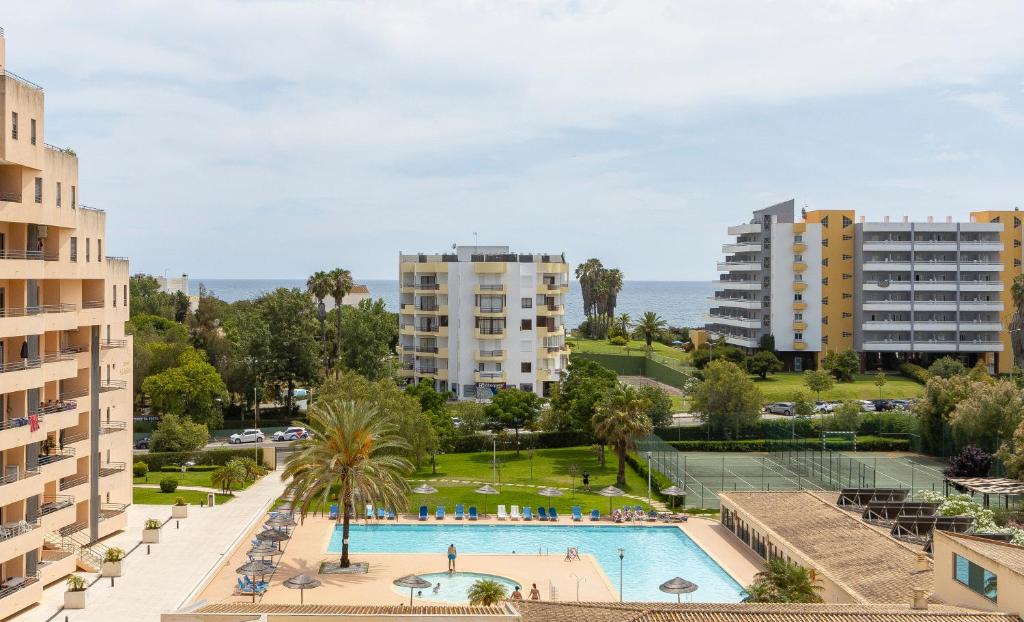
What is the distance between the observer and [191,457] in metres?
63.2

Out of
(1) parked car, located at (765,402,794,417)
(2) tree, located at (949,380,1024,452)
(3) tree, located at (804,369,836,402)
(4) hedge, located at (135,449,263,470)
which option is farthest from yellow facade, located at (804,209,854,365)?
(4) hedge, located at (135,449,263,470)

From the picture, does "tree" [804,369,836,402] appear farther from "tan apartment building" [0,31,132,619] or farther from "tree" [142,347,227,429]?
"tan apartment building" [0,31,132,619]

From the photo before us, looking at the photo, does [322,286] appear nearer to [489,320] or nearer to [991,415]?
[489,320]

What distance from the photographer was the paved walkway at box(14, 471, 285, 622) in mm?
34688

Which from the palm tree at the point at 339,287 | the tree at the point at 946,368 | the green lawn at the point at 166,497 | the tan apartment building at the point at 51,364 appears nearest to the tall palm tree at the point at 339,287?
the palm tree at the point at 339,287

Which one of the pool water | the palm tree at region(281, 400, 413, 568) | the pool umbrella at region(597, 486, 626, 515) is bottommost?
the pool water

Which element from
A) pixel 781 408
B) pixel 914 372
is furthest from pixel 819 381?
pixel 914 372

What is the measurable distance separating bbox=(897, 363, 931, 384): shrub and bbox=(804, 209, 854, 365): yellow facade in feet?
19.8

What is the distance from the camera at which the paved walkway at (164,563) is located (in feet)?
114

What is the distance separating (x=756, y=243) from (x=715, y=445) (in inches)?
1764

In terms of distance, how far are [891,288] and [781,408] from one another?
27.8 metres

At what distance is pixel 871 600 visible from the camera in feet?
105

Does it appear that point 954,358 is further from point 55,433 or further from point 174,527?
point 55,433

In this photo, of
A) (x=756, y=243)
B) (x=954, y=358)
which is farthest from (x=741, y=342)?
(x=954, y=358)
